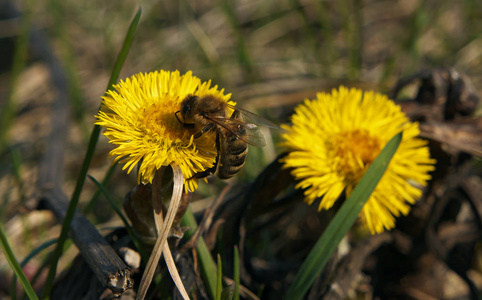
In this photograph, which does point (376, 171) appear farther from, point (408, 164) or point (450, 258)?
point (450, 258)

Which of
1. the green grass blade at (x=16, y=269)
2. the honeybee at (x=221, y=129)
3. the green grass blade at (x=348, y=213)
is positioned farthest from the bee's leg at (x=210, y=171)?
the green grass blade at (x=16, y=269)

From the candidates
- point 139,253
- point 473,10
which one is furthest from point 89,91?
point 473,10

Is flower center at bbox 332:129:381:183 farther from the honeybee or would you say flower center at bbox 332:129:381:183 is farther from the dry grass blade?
the dry grass blade

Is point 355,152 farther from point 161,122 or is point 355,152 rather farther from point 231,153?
point 161,122

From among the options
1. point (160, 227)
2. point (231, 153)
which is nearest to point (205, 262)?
point (160, 227)

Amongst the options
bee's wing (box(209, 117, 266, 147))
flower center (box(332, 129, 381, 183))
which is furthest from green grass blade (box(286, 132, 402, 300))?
bee's wing (box(209, 117, 266, 147))

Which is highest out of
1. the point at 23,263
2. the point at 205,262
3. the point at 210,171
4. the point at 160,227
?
the point at 210,171

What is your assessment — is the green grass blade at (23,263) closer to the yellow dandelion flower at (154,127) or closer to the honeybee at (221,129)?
the yellow dandelion flower at (154,127)
